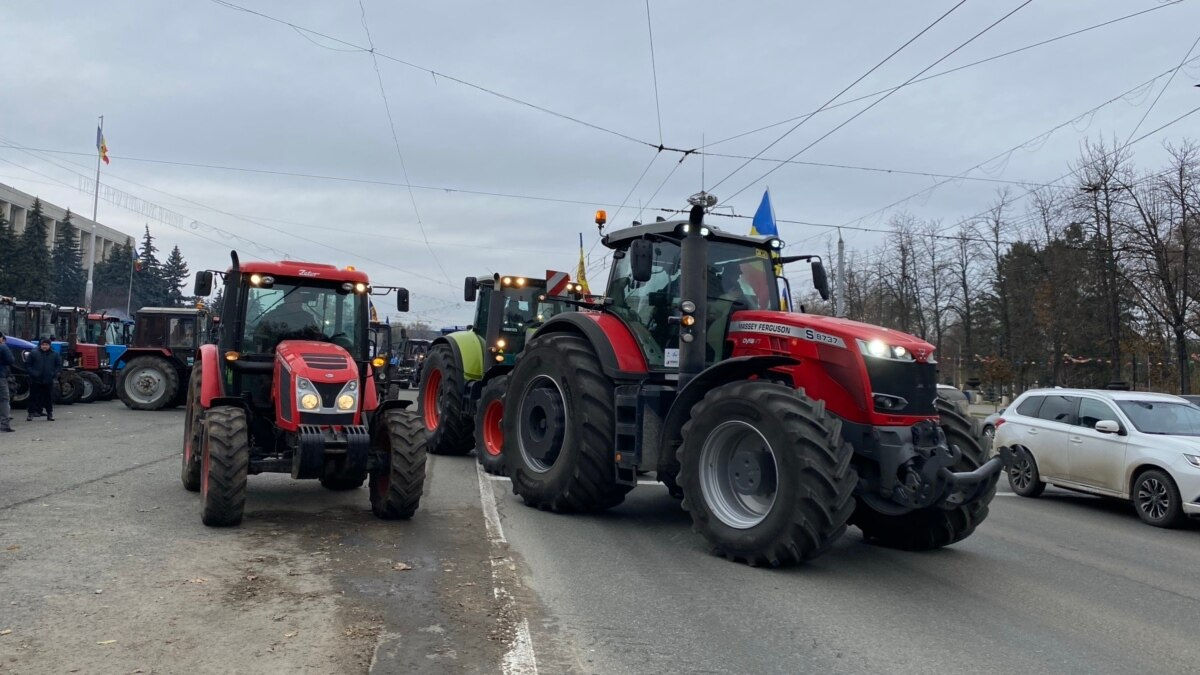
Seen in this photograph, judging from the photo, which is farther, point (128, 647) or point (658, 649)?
point (658, 649)

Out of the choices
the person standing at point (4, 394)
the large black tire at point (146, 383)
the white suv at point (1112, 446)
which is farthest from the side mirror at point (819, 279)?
the large black tire at point (146, 383)

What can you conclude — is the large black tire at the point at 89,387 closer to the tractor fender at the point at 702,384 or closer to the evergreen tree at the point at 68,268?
the tractor fender at the point at 702,384

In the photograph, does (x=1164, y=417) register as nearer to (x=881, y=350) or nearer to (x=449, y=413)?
(x=881, y=350)

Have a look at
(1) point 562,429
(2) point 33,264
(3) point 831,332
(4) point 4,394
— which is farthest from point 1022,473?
(2) point 33,264

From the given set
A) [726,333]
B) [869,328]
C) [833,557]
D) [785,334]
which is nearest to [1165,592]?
[833,557]

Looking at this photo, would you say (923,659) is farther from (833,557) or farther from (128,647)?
(128,647)

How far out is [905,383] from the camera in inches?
270

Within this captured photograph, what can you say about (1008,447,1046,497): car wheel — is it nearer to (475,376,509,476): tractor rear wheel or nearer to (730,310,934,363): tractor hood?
(730,310,934,363): tractor hood

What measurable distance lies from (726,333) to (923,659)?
3773 millimetres

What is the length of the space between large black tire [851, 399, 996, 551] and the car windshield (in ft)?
15.5

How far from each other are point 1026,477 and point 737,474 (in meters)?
7.39

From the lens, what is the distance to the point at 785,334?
24.1 ft

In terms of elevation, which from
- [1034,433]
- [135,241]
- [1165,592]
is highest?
[135,241]

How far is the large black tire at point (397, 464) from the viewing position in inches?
306
